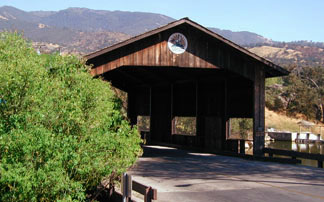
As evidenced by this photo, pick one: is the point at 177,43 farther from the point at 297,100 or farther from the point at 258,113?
the point at 297,100

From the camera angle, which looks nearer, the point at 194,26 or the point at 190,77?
the point at 194,26

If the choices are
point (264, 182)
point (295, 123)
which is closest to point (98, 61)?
point (264, 182)

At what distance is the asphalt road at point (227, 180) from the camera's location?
39.6 feet

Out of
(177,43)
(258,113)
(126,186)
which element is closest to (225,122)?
(258,113)

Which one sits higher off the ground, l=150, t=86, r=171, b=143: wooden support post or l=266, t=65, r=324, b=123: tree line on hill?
l=266, t=65, r=324, b=123: tree line on hill

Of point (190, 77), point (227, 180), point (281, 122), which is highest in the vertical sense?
point (190, 77)

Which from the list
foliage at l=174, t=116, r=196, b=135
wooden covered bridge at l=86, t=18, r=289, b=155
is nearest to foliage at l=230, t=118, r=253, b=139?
foliage at l=174, t=116, r=196, b=135

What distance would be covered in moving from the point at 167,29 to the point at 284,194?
10.3 meters

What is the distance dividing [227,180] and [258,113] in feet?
26.2

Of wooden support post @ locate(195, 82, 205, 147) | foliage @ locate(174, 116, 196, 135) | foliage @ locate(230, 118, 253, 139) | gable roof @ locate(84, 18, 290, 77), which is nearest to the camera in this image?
gable roof @ locate(84, 18, 290, 77)

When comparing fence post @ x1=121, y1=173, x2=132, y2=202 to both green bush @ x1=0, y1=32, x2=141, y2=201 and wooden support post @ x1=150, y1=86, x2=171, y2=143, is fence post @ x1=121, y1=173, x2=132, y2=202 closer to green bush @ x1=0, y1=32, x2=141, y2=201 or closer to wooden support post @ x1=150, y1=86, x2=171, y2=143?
green bush @ x1=0, y1=32, x2=141, y2=201

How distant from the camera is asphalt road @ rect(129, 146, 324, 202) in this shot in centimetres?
1206

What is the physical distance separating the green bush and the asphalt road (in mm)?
1996

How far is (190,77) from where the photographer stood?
1078 inches
